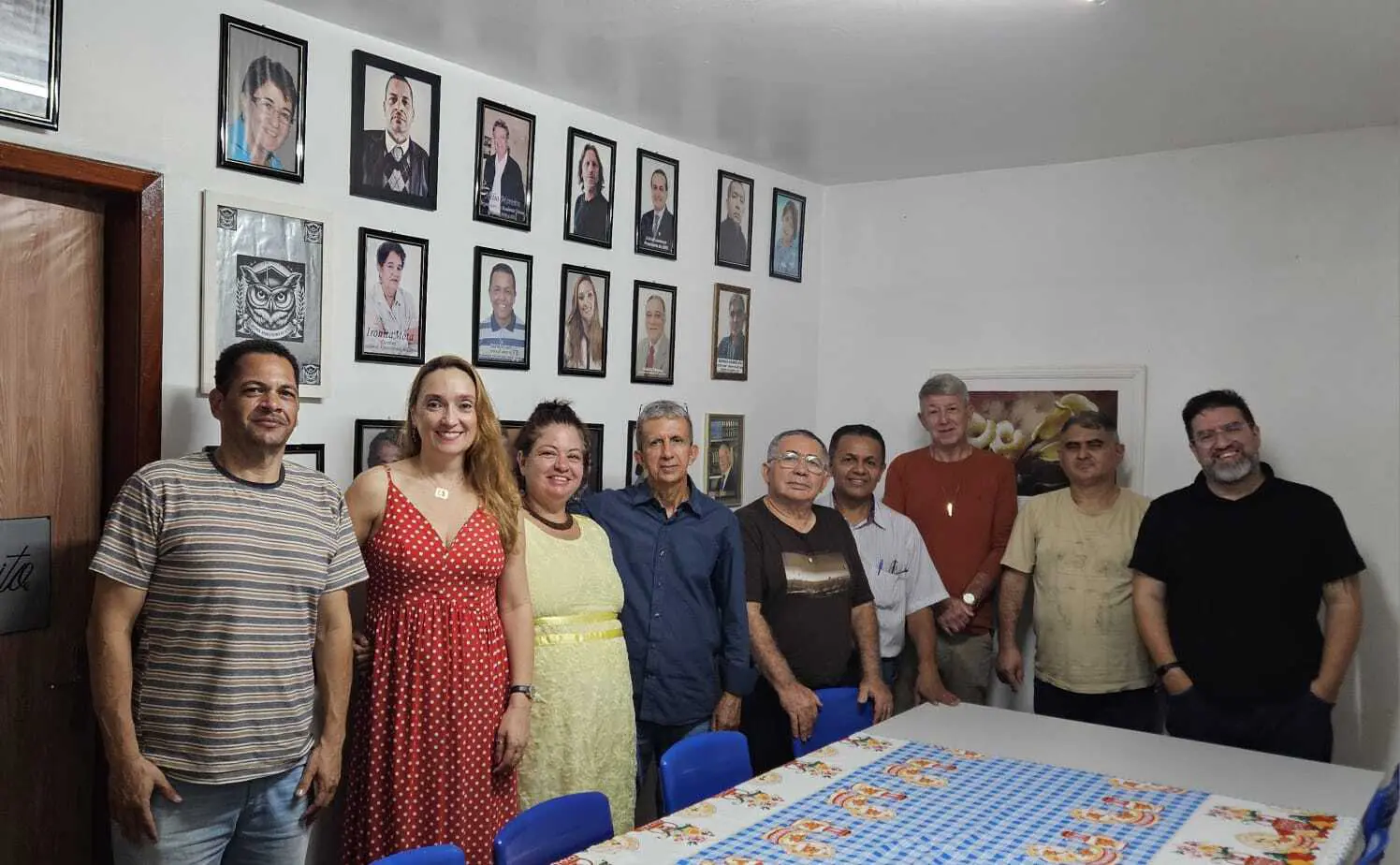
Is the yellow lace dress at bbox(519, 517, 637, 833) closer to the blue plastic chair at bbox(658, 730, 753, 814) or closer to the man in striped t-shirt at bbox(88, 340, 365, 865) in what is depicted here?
the blue plastic chair at bbox(658, 730, 753, 814)

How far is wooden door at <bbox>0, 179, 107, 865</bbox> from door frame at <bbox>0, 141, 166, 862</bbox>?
0.06 feet

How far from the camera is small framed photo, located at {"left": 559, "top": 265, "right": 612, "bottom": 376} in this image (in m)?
3.72

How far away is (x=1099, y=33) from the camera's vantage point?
292 centimetres

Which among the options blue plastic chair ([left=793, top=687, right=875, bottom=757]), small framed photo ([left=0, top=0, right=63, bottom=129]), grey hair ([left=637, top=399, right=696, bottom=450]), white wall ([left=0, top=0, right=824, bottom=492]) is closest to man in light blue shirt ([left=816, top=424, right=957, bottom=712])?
blue plastic chair ([left=793, top=687, right=875, bottom=757])

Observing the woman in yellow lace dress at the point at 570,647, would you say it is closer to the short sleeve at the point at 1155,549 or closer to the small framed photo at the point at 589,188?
the small framed photo at the point at 589,188

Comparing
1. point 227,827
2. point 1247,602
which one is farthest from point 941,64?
point 227,827

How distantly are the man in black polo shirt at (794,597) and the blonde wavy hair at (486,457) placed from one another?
0.82 m

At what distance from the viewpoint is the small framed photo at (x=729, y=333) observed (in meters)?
4.41

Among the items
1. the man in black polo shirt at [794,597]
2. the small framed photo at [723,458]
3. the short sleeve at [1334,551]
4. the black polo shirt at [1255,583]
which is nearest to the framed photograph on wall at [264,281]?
the man in black polo shirt at [794,597]

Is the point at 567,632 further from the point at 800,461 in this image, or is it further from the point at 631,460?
the point at 631,460

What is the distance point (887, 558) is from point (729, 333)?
1265mm

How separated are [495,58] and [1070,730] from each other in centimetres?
256

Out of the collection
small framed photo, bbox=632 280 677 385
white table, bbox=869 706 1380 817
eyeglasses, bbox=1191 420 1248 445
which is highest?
small framed photo, bbox=632 280 677 385

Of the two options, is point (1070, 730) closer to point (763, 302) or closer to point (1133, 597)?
point (1133, 597)
